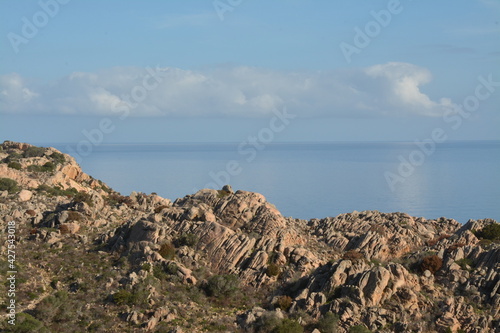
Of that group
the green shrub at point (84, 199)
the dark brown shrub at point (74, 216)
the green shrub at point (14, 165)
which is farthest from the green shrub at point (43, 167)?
the dark brown shrub at point (74, 216)

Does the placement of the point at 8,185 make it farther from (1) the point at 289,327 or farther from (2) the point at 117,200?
(1) the point at 289,327

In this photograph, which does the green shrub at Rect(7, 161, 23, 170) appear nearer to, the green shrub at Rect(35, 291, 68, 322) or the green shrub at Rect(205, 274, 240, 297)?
the green shrub at Rect(35, 291, 68, 322)

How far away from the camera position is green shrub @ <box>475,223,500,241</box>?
159 feet

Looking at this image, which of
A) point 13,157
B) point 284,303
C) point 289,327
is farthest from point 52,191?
point 289,327

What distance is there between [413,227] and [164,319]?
1156 inches

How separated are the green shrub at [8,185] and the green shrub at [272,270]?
1343 inches

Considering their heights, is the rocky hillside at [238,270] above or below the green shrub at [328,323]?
above

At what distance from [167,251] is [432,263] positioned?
20254 mm

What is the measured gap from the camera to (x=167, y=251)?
4247cm

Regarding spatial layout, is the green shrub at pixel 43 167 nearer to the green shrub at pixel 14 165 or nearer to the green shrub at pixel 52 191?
the green shrub at pixel 14 165

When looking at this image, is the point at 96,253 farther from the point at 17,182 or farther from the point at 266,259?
the point at 17,182

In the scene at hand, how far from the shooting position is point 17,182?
64250 millimetres

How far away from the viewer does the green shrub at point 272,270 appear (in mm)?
40656

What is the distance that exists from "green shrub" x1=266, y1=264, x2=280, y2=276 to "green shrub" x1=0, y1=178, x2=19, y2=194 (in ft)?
112
